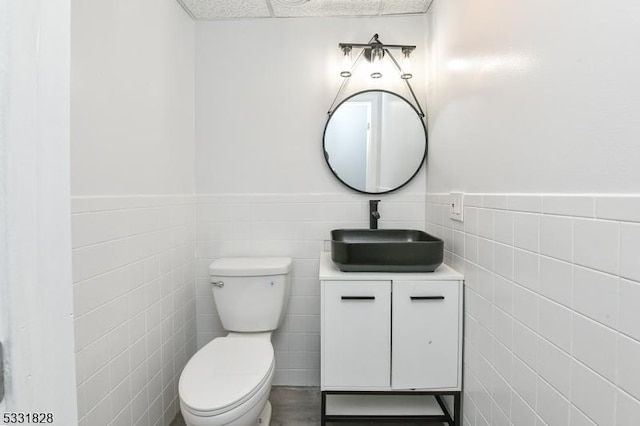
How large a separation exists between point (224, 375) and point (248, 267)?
568 millimetres

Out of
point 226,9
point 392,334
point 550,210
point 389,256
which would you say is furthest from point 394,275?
point 226,9

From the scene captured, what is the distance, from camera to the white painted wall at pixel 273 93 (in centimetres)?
193

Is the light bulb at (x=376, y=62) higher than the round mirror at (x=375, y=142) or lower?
higher

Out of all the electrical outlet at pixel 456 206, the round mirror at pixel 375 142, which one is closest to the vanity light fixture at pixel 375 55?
the round mirror at pixel 375 142

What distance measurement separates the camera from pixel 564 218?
0.79 m

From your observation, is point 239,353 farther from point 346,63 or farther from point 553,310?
point 346,63

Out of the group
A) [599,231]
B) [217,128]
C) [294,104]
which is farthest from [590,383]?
[217,128]

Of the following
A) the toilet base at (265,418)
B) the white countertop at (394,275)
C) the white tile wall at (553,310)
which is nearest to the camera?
the white tile wall at (553,310)

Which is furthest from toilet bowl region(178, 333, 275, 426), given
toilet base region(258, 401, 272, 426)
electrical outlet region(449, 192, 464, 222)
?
electrical outlet region(449, 192, 464, 222)

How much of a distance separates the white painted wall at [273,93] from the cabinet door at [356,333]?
2.51 ft

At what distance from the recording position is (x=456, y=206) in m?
1.43

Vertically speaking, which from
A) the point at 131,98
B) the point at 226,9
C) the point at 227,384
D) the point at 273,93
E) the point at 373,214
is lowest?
the point at 227,384

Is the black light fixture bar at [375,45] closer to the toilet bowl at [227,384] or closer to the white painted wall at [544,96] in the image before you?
the white painted wall at [544,96]

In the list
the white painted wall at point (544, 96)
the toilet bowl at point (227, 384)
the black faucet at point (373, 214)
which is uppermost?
the white painted wall at point (544, 96)
